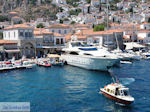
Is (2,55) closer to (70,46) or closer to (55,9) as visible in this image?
(70,46)

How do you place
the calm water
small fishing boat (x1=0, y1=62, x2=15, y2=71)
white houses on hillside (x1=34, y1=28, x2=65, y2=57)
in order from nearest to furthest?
the calm water < small fishing boat (x1=0, y1=62, x2=15, y2=71) < white houses on hillside (x1=34, y1=28, x2=65, y2=57)

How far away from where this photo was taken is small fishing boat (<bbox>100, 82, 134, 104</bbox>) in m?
21.8

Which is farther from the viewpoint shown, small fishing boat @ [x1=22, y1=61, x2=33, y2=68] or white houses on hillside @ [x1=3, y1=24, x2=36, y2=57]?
white houses on hillside @ [x1=3, y1=24, x2=36, y2=57]

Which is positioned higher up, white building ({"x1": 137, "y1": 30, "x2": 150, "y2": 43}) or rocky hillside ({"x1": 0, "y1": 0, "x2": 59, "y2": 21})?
rocky hillside ({"x1": 0, "y1": 0, "x2": 59, "y2": 21})

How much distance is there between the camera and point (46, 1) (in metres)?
161

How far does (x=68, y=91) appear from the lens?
26.8 m

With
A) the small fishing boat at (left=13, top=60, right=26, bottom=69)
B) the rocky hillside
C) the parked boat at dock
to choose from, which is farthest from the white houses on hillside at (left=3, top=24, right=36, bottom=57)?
the rocky hillside

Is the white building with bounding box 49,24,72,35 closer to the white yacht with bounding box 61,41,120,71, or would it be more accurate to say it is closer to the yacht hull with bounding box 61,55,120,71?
the white yacht with bounding box 61,41,120,71

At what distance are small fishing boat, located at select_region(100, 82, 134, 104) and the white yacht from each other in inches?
604

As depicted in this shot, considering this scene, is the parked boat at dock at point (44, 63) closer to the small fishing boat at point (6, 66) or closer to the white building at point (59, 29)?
the small fishing boat at point (6, 66)

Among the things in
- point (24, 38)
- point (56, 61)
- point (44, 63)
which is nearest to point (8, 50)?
point (24, 38)

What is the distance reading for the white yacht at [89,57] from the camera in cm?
3959

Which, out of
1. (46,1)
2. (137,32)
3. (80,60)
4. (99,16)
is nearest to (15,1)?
(46,1)

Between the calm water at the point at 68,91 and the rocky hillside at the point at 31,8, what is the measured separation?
111882mm
